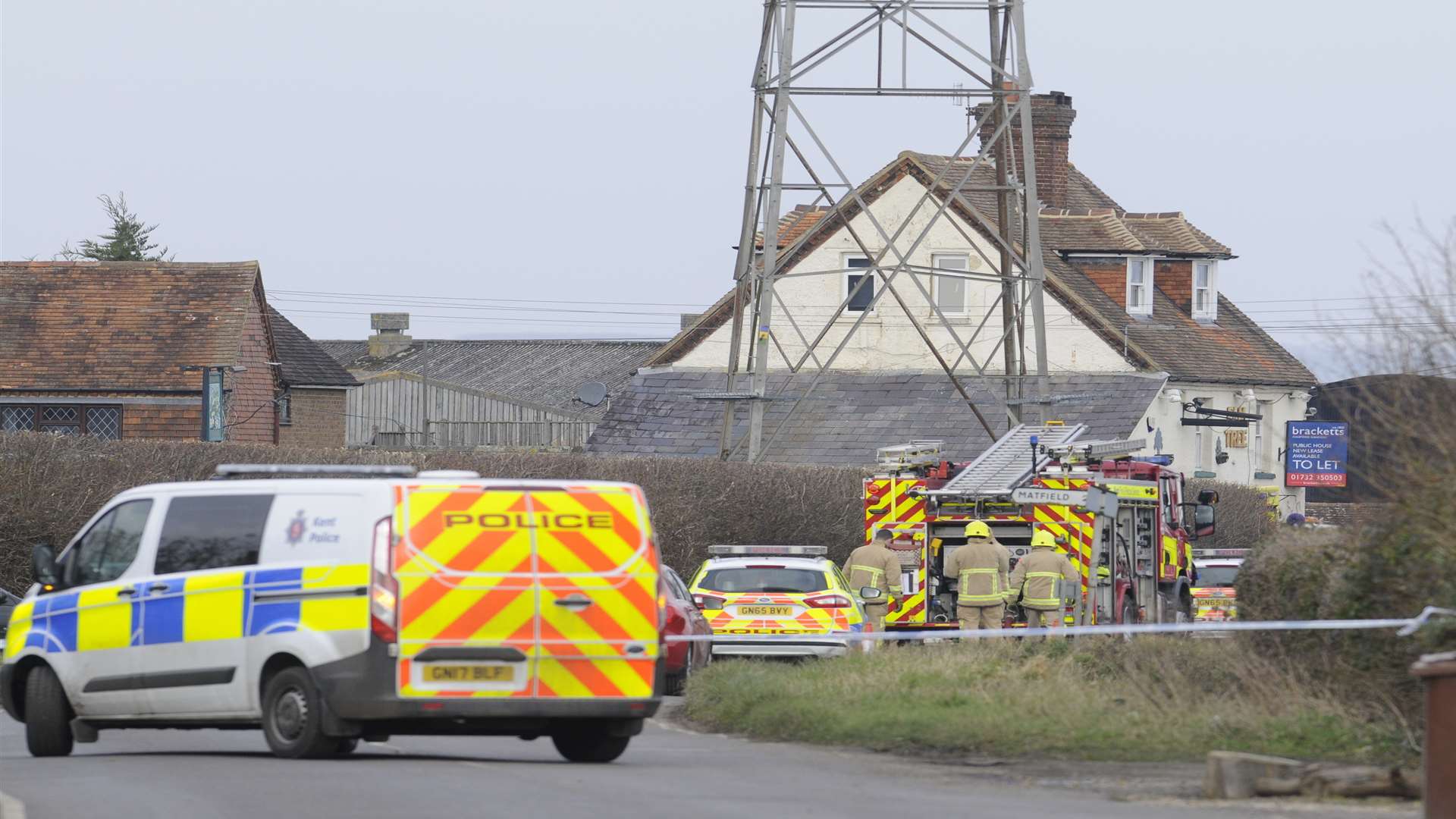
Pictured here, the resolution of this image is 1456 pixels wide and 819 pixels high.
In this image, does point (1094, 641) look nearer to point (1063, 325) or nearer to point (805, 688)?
point (805, 688)

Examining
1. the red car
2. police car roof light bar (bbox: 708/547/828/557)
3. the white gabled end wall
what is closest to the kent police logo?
the red car

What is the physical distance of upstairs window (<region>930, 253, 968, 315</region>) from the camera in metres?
48.2

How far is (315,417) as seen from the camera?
5797 centimetres

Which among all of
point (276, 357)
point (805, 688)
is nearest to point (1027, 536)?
point (805, 688)

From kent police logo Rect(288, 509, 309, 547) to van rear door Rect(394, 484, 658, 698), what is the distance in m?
0.73

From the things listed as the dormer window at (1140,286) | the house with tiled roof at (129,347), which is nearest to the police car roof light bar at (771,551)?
the house with tiled roof at (129,347)

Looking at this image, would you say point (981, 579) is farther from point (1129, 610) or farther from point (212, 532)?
point (212, 532)

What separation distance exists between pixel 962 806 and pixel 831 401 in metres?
37.0

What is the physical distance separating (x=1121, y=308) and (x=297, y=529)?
3785 cm

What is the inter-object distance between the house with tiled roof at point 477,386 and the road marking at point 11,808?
163 feet

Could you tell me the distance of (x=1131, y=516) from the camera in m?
24.7

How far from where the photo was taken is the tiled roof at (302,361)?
56750mm

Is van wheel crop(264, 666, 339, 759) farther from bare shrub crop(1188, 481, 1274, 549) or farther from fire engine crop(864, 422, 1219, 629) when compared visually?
bare shrub crop(1188, 481, 1274, 549)

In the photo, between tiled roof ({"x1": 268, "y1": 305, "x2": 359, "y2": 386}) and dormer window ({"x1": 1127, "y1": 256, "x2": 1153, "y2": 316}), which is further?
tiled roof ({"x1": 268, "y1": 305, "x2": 359, "y2": 386})
